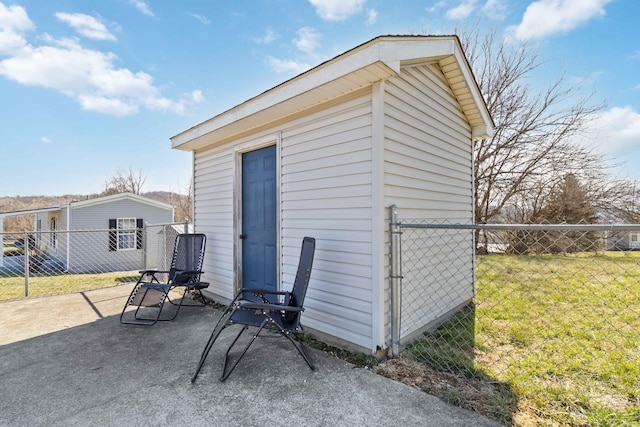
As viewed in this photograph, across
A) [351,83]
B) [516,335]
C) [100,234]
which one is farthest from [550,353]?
[100,234]

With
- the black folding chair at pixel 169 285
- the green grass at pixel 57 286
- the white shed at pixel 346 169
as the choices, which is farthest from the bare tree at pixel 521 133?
the green grass at pixel 57 286

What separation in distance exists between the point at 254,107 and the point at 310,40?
2.73m

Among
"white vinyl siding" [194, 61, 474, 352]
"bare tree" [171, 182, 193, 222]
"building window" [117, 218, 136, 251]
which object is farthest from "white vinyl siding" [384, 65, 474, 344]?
"bare tree" [171, 182, 193, 222]

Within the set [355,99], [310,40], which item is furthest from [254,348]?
[310,40]

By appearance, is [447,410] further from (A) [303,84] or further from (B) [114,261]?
(B) [114,261]

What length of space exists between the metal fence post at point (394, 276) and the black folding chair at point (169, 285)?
8.75 feet

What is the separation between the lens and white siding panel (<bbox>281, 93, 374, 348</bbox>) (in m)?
2.63

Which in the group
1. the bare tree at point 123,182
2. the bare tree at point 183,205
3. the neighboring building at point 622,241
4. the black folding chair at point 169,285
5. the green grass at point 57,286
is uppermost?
the bare tree at point 123,182

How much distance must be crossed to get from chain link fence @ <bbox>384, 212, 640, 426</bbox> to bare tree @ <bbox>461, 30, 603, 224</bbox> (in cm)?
622

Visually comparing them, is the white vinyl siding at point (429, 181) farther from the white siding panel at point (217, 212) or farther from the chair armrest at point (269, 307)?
the white siding panel at point (217, 212)

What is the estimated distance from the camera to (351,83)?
2574 mm

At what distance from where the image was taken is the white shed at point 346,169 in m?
2.55

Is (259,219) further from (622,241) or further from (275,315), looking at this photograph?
(622,241)

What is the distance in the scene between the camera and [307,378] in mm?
2227
